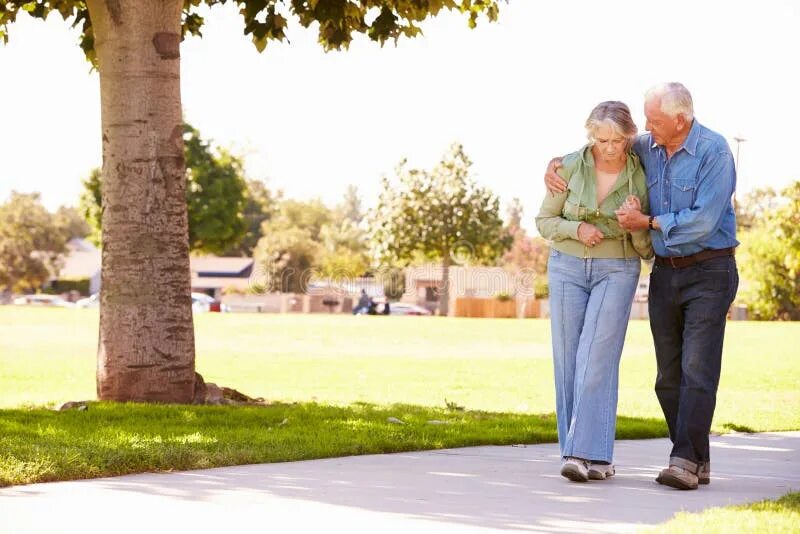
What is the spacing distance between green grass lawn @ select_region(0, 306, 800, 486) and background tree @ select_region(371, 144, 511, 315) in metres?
27.7

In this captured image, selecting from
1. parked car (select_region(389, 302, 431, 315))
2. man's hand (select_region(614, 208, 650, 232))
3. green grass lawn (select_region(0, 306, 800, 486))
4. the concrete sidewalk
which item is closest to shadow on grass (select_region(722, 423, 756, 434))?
green grass lawn (select_region(0, 306, 800, 486))

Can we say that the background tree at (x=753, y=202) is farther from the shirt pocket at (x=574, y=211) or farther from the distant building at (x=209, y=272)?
the shirt pocket at (x=574, y=211)

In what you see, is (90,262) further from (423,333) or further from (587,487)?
(587,487)

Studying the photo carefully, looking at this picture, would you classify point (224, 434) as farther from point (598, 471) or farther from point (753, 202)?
point (753, 202)

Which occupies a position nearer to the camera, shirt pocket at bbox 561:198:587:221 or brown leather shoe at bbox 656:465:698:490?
brown leather shoe at bbox 656:465:698:490

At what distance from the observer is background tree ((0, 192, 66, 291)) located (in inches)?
3920

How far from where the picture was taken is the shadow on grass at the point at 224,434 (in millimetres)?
6801

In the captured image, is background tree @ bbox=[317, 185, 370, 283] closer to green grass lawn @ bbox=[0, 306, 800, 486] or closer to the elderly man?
green grass lawn @ bbox=[0, 306, 800, 486]

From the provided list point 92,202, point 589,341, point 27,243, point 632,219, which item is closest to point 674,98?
point 632,219

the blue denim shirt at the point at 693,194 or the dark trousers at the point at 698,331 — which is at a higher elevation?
the blue denim shirt at the point at 693,194

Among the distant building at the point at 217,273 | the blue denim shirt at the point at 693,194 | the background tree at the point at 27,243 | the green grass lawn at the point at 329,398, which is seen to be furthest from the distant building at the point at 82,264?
the blue denim shirt at the point at 693,194

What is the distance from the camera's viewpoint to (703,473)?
21.5 feet

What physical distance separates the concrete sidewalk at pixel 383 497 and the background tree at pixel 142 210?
3.79m

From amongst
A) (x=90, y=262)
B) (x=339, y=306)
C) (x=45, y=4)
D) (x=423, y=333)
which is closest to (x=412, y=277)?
(x=339, y=306)
